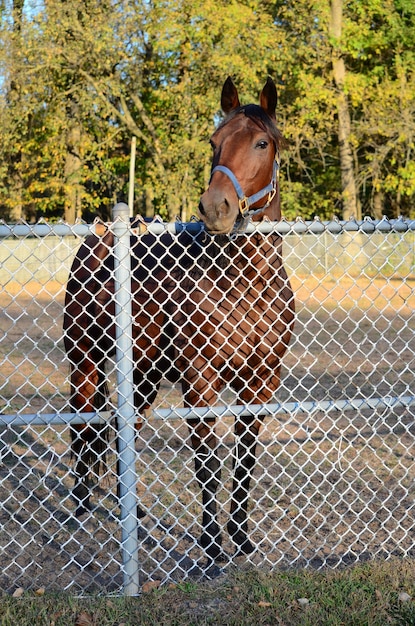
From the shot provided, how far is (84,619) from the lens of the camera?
276 centimetres

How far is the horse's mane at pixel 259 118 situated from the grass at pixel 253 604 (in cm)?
204

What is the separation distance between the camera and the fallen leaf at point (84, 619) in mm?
2738

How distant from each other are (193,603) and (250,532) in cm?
106

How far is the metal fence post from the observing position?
2.96m

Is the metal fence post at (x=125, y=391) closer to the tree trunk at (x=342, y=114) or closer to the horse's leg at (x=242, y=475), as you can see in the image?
the horse's leg at (x=242, y=475)

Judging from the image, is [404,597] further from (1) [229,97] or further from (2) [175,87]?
(2) [175,87]

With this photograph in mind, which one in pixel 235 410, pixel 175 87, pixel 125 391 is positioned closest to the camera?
pixel 125 391

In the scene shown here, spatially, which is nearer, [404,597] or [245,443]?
[404,597]

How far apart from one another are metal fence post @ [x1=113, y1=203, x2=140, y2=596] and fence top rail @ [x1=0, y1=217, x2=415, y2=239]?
114mm

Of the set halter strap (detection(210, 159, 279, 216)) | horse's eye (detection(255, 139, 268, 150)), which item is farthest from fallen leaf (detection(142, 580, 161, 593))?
horse's eye (detection(255, 139, 268, 150))

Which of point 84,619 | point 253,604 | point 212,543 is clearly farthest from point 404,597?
point 84,619

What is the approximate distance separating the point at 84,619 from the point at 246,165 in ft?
6.69

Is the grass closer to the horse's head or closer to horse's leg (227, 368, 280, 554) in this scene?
horse's leg (227, 368, 280, 554)

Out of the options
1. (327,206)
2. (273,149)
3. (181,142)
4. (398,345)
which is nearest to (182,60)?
(181,142)
